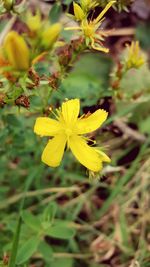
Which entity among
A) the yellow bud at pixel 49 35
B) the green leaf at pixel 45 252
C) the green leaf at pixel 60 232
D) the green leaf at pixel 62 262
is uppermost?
the yellow bud at pixel 49 35

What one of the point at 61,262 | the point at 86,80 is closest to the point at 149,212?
the point at 61,262

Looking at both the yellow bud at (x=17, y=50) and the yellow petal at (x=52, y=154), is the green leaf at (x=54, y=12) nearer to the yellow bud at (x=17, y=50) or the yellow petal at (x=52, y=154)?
the yellow petal at (x=52, y=154)

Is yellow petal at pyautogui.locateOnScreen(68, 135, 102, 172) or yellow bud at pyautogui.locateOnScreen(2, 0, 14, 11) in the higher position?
yellow bud at pyautogui.locateOnScreen(2, 0, 14, 11)

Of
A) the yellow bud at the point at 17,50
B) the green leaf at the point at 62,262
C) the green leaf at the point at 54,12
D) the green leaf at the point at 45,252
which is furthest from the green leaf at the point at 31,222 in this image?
the yellow bud at the point at 17,50

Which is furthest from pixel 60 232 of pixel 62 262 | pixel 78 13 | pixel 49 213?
pixel 78 13

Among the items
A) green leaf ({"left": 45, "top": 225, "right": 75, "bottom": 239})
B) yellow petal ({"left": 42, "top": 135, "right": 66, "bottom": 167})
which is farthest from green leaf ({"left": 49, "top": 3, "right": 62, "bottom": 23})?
green leaf ({"left": 45, "top": 225, "right": 75, "bottom": 239})

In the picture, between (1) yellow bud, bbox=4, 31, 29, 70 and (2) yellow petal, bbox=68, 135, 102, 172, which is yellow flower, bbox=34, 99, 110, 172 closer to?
(2) yellow petal, bbox=68, 135, 102, 172
